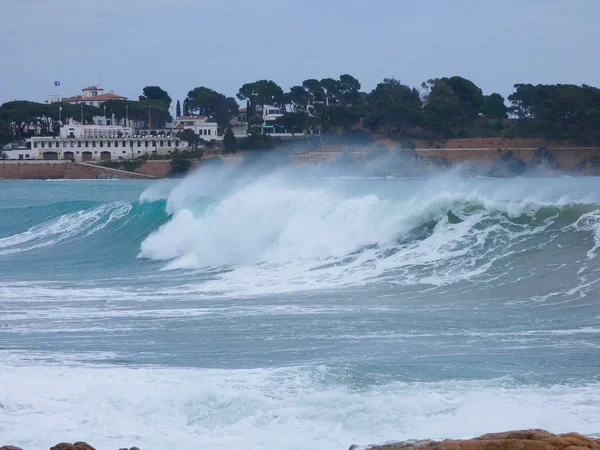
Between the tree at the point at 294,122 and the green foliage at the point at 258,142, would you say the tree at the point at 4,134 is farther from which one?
the tree at the point at 294,122

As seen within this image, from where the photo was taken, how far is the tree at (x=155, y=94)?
113375 millimetres

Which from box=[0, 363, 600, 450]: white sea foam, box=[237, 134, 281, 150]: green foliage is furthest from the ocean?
box=[237, 134, 281, 150]: green foliage

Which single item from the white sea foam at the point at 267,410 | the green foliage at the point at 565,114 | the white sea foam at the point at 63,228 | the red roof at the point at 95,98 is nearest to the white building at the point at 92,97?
the red roof at the point at 95,98

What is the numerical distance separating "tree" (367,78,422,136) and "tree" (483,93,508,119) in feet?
18.0

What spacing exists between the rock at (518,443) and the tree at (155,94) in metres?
109

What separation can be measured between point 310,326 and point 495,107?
69.4m

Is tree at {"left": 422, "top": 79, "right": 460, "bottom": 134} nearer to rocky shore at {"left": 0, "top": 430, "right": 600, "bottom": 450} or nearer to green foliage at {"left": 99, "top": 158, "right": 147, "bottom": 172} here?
green foliage at {"left": 99, "top": 158, "right": 147, "bottom": 172}

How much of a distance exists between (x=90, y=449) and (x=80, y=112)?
93.1 meters

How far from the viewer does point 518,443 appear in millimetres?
5629

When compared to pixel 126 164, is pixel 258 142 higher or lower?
higher

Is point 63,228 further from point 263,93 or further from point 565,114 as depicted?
point 263,93

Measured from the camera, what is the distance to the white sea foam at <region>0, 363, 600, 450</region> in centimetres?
767

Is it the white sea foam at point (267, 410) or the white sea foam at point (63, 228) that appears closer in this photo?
the white sea foam at point (267, 410)

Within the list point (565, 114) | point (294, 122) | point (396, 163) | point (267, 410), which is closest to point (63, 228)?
point (267, 410)
